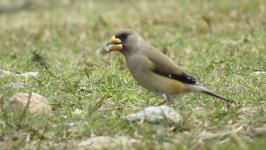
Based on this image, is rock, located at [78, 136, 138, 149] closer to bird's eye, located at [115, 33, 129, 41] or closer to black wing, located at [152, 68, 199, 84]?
black wing, located at [152, 68, 199, 84]

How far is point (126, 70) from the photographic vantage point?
959 cm

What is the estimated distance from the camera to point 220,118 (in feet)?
21.4

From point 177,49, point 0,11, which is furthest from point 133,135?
point 0,11

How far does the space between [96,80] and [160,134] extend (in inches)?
101

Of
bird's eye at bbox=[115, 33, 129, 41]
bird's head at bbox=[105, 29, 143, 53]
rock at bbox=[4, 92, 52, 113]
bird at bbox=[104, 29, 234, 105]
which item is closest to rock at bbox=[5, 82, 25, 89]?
rock at bbox=[4, 92, 52, 113]

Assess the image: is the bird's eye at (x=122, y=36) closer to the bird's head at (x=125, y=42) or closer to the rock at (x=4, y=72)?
the bird's head at (x=125, y=42)

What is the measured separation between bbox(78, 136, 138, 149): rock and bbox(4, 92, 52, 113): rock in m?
0.79

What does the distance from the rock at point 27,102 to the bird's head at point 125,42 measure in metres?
0.91

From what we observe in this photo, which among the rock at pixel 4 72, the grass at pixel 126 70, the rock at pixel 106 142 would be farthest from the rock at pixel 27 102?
the rock at pixel 4 72

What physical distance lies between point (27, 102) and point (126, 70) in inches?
120

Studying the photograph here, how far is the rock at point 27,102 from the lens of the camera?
685 centimetres

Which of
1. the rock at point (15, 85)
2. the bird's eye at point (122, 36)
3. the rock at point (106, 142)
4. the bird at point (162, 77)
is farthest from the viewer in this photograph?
the rock at point (15, 85)

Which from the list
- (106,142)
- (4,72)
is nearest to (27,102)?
(106,142)

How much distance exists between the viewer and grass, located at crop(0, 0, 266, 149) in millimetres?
6277
